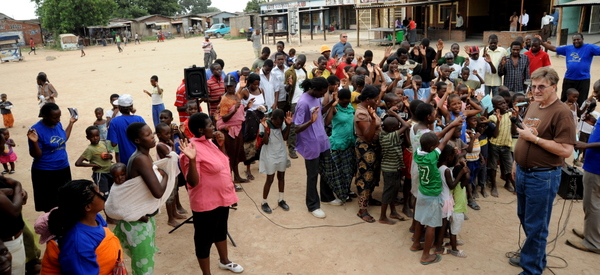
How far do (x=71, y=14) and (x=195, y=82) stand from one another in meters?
45.3

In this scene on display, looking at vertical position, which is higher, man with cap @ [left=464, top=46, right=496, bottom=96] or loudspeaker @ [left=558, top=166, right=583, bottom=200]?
man with cap @ [left=464, top=46, right=496, bottom=96]

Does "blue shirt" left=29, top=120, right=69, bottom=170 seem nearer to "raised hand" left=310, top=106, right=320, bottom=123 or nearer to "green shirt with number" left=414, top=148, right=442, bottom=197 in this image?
"raised hand" left=310, top=106, right=320, bottom=123

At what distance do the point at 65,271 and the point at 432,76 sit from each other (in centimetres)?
691

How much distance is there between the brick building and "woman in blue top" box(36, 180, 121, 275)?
170 feet

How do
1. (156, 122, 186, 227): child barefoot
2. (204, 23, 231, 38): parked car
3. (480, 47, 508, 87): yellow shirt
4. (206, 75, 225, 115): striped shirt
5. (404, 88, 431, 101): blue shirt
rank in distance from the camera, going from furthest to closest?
1. (204, 23, 231, 38): parked car
2. (480, 47, 508, 87): yellow shirt
3. (206, 75, 225, 115): striped shirt
4. (404, 88, 431, 101): blue shirt
5. (156, 122, 186, 227): child barefoot

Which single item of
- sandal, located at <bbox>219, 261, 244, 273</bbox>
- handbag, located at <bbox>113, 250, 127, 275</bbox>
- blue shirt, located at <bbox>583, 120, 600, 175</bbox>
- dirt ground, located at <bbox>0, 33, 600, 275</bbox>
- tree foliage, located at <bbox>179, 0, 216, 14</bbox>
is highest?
tree foliage, located at <bbox>179, 0, 216, 14</bbox>

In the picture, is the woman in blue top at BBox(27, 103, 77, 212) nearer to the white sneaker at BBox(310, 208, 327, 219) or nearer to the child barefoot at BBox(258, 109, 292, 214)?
the child barefoot at BBox(258, 109, 292, 214)

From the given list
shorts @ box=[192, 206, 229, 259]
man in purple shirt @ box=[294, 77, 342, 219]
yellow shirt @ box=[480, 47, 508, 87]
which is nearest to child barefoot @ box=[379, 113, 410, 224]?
man in purple shirt @ box=[294, 77, 342, 219]

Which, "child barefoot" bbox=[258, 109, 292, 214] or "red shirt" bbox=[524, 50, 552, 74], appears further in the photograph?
"red shirt" bbox=[524, 50, 552, 74]

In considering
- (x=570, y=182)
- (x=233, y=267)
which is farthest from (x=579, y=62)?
(x=233, y=267)

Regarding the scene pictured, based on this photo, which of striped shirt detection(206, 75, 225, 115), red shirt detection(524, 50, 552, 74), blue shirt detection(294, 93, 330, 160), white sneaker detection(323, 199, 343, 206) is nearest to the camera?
blue shirt detection(294, 93, 330, 160)

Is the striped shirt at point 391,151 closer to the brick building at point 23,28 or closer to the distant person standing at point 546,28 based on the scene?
the distant person standing at point 546,28

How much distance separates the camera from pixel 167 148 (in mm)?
4039

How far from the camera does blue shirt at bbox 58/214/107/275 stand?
8.49 feet
